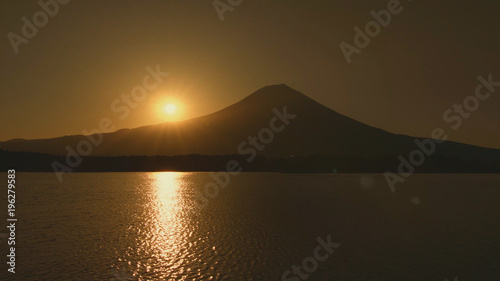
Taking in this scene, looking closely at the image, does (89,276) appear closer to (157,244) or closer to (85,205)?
(157,244)

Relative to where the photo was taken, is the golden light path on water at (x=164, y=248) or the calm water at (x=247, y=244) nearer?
the golden light path on water at (x=164, y=248)

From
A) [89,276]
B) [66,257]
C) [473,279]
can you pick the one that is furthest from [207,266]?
[473,279]

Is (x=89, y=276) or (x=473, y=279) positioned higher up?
(x=89, y=276)

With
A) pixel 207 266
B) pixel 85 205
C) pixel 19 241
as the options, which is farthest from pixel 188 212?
pixel 207 266

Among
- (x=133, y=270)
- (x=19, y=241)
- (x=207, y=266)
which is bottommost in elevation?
(x=207, y=266)

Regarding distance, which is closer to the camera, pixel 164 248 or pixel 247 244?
pixel 164 248

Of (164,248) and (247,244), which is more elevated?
(164,248)

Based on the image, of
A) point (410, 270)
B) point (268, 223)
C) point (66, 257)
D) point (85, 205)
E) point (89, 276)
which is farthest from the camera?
point (85, 205)

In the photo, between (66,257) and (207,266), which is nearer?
(207,266)

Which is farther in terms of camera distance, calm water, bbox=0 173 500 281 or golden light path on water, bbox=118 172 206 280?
calm water, bbox=0 173 500 281

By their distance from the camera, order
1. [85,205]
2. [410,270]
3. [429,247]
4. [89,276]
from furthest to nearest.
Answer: [85,205], [429,247], [410,270], [89,276]
